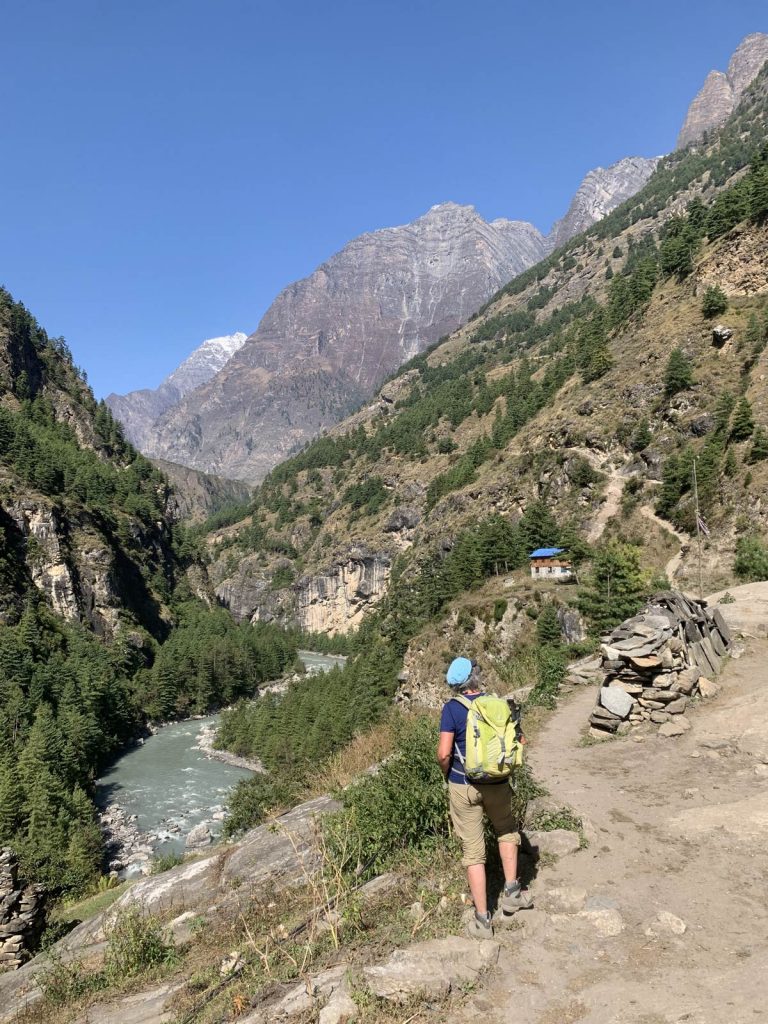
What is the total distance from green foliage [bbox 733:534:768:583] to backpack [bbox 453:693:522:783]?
92.2 feet

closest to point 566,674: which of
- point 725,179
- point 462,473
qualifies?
point 462,473

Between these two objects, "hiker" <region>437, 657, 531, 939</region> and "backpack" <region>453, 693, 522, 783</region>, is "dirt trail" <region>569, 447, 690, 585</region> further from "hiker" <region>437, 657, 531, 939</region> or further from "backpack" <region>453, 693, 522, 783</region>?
"backpack" <region>453, 693, 522, 783</region>

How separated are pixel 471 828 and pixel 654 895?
2.27 m

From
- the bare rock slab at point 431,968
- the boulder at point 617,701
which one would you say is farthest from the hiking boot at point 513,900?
the boulder at point 617,701

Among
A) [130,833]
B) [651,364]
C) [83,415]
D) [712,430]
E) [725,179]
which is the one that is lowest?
[130,833]

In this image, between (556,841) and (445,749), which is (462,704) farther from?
(556,841)

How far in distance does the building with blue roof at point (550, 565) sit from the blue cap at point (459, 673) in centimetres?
4866

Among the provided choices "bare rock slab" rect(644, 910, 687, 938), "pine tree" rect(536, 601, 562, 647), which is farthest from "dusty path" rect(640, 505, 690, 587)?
"bare rock slab" rect(644, 910, 687, 938)

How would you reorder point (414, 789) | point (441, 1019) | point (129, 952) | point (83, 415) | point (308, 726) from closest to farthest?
point (441, 1019), point (129, 952), point (414, 789), point (308, 726), point (83, 415)

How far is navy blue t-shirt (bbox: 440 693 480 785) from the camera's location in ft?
20.2

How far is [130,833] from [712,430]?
61.5m

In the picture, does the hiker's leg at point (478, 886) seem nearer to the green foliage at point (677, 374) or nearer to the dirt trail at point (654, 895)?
the dirt trail at point (654, 895)

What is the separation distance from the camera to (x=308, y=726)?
6034 cm

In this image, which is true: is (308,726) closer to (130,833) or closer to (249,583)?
(130,833)
